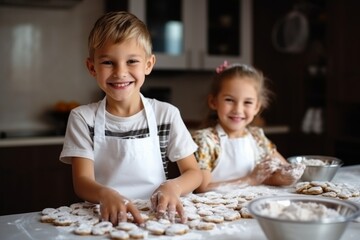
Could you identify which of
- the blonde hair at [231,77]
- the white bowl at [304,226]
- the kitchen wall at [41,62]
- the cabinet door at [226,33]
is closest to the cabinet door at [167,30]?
the cabinet door at [226,33]

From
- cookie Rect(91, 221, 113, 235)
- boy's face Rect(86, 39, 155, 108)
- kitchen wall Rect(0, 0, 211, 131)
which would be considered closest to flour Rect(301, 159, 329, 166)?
boy's face Rect(86, 39, 155, 108)

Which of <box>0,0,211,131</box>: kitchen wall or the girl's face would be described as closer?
the girl's face

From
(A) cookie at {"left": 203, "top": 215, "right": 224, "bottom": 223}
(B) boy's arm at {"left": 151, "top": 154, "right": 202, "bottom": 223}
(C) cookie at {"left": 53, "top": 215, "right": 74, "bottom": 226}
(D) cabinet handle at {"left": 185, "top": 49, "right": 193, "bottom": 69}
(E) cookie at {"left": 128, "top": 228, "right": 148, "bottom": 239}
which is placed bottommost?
(A) cookie at {"left": 203, "top": 215, "right": 224, "bottom": 223}

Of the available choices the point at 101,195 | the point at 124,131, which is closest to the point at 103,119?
the point at 124,131

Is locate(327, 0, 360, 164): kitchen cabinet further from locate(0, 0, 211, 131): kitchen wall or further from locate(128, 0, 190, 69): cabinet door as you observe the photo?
locate(0, 0, 211, 131): kitchen wall

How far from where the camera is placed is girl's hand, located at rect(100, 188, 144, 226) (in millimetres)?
923

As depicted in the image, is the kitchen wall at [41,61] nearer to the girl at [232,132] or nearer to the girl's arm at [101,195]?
the girl at [232,132]

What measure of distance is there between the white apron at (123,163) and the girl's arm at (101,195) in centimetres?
5

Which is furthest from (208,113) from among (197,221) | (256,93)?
(197,221)

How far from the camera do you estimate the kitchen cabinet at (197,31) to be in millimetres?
3107

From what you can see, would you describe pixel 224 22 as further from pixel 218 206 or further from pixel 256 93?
pixel 218 206

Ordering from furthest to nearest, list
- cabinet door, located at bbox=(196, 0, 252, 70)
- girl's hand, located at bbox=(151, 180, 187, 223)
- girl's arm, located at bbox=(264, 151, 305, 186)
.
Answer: cabinet door, located at bbox=(196, 0, 252, 70) → girl's arm, located at bbox=(264, 151, 305, 186) → girl's hand, located at bbox=(151, 180, 187, 223)

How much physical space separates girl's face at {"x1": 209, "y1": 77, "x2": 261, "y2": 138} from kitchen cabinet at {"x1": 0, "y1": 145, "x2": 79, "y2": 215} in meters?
1.37

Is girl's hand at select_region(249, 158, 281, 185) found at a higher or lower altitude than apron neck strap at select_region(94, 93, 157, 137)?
lower
